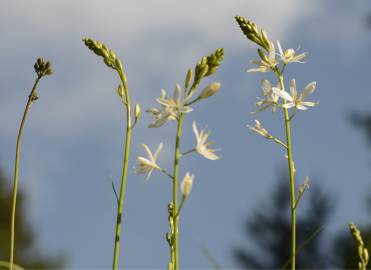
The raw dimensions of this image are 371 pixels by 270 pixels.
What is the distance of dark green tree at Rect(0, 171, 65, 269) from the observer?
90.6 ft

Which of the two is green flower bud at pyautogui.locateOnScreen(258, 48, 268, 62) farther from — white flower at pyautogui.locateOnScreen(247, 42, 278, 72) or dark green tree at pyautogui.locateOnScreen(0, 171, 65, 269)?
dark green tree at pyautogui.locateOnScreen(0, 171, 65, 269)

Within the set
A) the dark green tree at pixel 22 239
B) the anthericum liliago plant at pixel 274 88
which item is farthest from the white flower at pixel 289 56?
the dark green tree at pixel 22 239

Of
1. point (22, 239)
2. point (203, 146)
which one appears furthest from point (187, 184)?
point (22, 239)

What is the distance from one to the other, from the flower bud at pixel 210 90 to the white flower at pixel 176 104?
0.16 feet

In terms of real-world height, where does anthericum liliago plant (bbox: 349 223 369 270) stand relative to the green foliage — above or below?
below

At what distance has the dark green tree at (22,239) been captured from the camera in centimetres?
2761

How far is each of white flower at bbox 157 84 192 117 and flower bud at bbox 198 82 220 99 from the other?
5 centimetres

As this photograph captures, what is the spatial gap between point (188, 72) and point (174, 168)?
0.95ft

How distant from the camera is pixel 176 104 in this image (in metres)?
1.92

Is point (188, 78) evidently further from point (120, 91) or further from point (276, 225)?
point (276, 225)

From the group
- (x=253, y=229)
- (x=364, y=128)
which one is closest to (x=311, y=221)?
(x=253, y=229)

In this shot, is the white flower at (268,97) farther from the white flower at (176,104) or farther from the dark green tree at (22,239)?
the dark green tree at (22,239)

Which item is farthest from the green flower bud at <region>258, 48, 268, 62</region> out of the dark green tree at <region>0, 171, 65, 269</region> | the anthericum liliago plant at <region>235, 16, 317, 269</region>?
the dark green tree at <region>0, 171, 65, 269</region>

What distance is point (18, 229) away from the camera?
92.7ft
